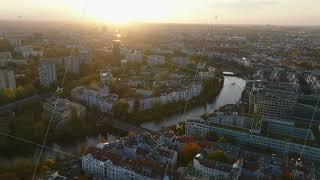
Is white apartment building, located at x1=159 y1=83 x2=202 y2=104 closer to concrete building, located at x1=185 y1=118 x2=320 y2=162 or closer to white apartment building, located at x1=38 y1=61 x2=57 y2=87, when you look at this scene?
concrete building, located at x1=185 y1=118 x2=320 y2=162

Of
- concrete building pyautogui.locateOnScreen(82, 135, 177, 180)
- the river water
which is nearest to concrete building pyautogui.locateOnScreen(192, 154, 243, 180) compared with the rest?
concrete building pyautogui.locateOnScreen(82, 135, 177, 180)

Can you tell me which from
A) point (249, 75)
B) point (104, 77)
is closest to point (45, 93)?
point (104, 77)

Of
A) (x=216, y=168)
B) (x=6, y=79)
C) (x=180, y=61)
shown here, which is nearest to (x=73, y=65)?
(x=6, y=79)

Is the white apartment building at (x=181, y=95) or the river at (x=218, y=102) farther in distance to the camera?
the white apartment building at (x=181, y=95)

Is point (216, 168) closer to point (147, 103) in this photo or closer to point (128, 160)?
point (128, 160)

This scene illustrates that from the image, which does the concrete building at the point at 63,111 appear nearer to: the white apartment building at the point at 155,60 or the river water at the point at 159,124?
the river water at the point at 159,124

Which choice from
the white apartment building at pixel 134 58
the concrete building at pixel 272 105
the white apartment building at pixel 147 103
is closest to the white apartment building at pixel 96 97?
the white apartment building at pixel 147 103
